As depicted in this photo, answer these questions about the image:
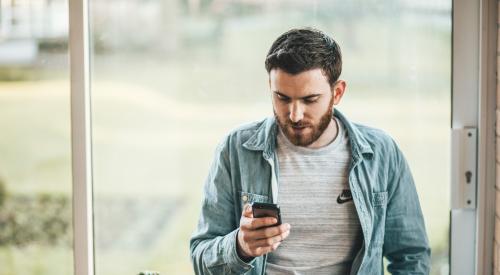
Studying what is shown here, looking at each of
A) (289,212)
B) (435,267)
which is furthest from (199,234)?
(435,267)

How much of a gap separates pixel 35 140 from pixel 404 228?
66.2 inches

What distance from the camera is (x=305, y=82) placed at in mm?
2861

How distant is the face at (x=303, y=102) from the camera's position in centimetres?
287

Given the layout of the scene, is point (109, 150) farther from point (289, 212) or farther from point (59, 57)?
point (289, 212)

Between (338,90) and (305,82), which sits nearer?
(305,82)

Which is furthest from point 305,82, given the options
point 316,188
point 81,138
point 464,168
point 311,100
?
point 81,138

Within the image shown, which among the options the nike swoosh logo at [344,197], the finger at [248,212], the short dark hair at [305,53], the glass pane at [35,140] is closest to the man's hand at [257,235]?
the finger at [248,212]

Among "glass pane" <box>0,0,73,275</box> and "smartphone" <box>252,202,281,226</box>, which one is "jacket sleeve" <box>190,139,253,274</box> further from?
"glass pane" <box>0,0,73,275</box>

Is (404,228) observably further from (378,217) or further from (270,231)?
(270,231)

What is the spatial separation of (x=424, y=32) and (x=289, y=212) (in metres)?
0.93

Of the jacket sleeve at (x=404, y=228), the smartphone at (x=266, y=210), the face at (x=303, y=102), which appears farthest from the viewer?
the jacket sleeve at (x=404, y=228)

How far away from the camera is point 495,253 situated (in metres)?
2.99

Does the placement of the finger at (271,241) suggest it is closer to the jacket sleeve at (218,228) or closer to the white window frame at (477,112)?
the jacket sleeve at (218,228)

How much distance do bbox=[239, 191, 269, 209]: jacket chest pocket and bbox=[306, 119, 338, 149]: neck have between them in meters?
0.27
